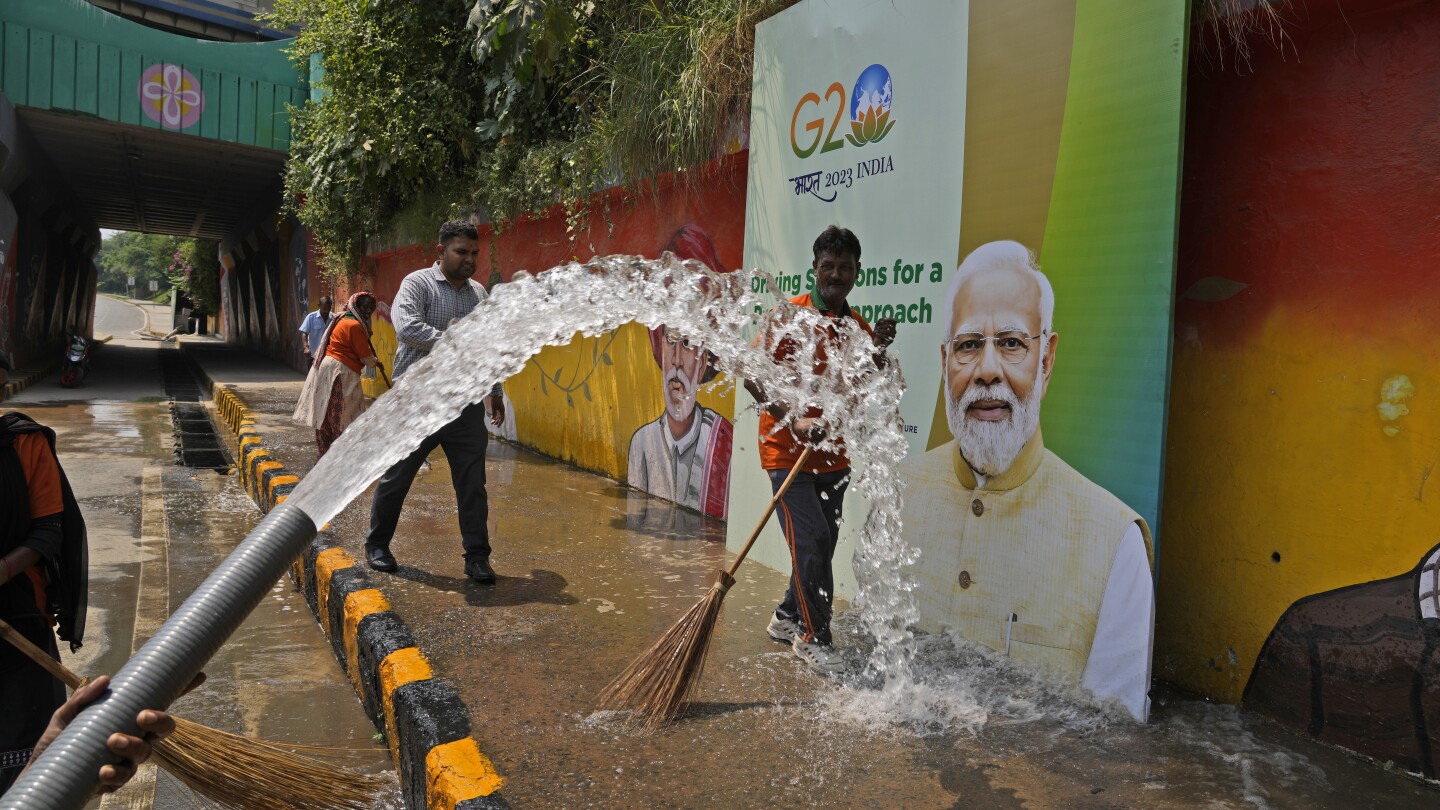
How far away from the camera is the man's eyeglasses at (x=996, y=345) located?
3514mm

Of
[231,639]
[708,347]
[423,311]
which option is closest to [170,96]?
[423,311]

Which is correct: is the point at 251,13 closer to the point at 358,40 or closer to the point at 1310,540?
the point at 358,40

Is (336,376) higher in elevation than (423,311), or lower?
lower

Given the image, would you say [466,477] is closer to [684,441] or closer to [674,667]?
[674,667]

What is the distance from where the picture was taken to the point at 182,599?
5.18 m

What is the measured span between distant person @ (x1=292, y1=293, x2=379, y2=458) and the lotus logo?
404 centimetres

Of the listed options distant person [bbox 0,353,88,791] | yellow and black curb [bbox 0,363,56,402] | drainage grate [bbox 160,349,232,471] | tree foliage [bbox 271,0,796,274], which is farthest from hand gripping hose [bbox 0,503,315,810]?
yellow and black curb [bbox 0,363,56,402]

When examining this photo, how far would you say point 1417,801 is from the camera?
8.46 feet

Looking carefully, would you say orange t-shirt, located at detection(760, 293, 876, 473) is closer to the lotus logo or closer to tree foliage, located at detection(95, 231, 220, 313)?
the lotus logo

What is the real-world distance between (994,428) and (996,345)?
32cm

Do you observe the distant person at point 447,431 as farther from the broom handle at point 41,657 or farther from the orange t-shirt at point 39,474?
the broom handle at point 41,657

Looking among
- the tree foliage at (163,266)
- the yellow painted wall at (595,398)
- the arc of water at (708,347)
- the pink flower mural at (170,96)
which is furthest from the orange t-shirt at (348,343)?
the tree foliage at (163,266)

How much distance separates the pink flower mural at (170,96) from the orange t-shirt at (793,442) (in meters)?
15.4

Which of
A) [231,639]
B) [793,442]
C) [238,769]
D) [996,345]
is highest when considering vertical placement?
[996,345]
